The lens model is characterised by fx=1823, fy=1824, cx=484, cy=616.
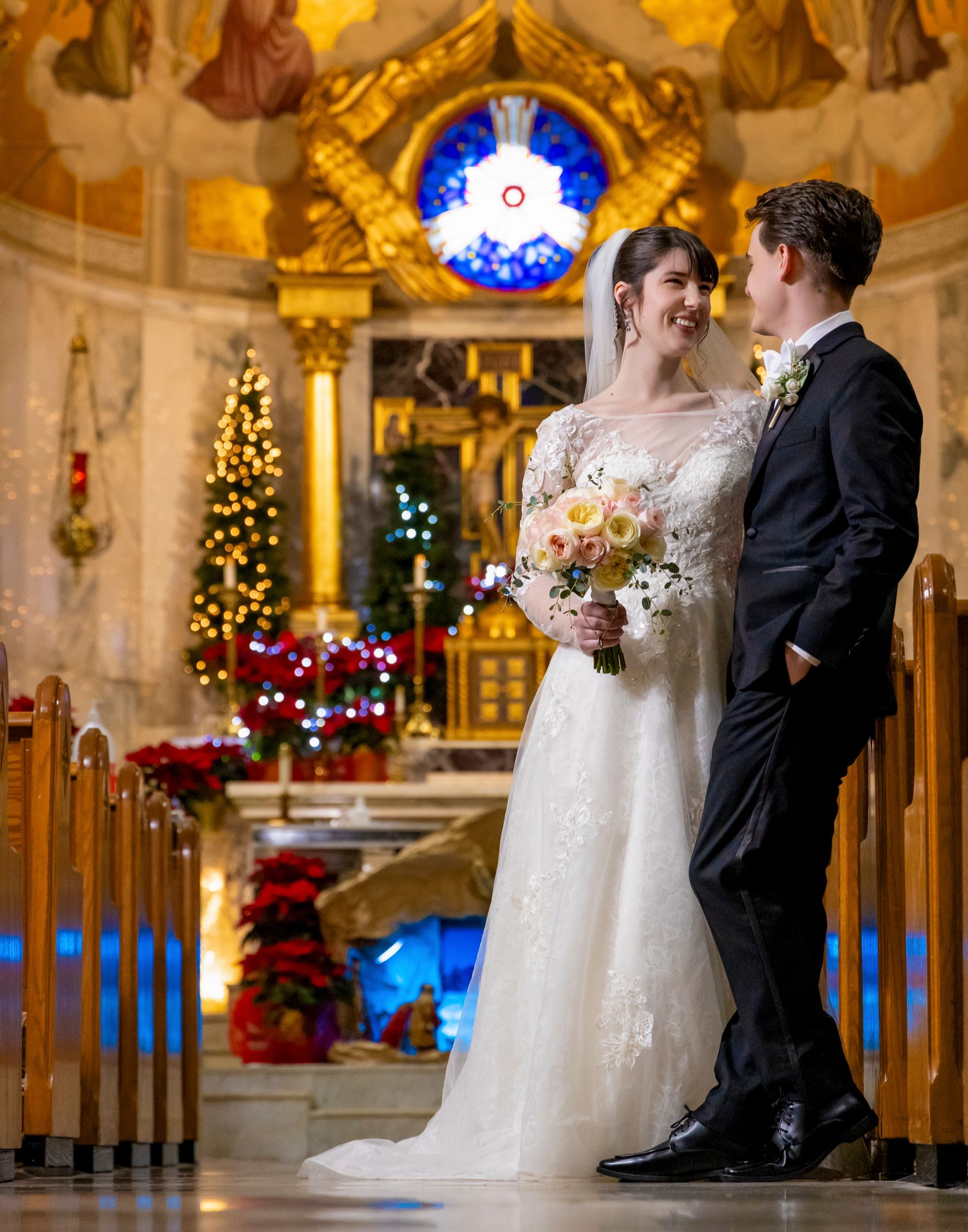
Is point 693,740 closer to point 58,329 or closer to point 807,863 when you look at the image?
point 807,863

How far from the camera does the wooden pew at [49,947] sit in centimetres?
399

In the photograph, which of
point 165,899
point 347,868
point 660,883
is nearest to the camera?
point 660,883

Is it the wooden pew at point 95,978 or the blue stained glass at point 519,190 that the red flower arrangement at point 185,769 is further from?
the wooden pew at point 95,978

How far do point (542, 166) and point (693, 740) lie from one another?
995 centimetres

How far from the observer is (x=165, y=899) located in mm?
5766

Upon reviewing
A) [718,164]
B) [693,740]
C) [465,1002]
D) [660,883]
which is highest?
[718,164]

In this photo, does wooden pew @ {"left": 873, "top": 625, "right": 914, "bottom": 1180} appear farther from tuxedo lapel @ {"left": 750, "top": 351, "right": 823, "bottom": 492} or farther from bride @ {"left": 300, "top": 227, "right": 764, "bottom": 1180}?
tuxedo lapel @ {"left": 750, "top": 351, "right": 823, "bottom": 492}

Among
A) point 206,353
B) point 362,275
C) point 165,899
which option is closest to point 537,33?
point 362,275

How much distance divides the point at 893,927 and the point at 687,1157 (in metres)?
0.71

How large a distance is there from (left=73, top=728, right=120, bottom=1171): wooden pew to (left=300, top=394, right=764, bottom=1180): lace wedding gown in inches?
27.8

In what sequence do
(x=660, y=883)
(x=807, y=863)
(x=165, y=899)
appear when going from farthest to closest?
(x=165, y=899) < (x=660, y=883) < (x=807, y=863)

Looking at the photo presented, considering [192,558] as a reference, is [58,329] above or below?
above

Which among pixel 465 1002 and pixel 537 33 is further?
pixel 537 33

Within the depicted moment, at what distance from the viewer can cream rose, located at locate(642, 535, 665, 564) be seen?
3.51 meters
